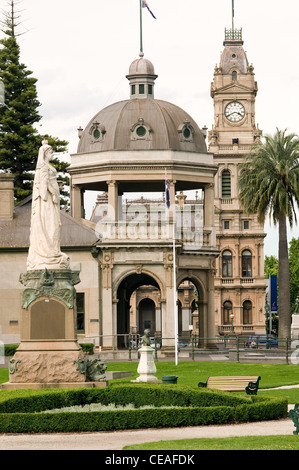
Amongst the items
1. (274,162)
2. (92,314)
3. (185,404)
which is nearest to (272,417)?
(185,404)

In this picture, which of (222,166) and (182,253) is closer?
(182,253)

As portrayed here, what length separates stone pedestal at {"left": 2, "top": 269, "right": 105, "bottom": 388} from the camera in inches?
1137

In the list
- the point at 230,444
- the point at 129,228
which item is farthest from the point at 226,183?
the point at 230,444

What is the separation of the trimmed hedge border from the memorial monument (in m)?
2.74

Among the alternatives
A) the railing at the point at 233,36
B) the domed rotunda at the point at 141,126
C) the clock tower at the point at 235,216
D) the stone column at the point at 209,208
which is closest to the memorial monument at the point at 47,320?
the domed rotunda at the point at 141,126

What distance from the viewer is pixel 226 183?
405 ft

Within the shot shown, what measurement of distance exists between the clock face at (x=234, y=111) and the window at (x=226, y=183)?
624cm

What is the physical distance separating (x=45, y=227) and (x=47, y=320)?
2531 mm

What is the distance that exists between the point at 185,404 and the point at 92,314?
93.9 feet

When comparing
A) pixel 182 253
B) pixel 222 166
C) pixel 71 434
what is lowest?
pixel 71 434

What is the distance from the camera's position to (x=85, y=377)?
28969 mm

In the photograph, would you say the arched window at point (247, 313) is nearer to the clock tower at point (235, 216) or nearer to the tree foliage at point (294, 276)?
the clock tower at point (235, 216)

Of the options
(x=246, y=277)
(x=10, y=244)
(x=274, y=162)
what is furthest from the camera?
(x=246, y=277)

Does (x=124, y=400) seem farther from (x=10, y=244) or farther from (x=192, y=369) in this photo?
(x=10, y=244)
